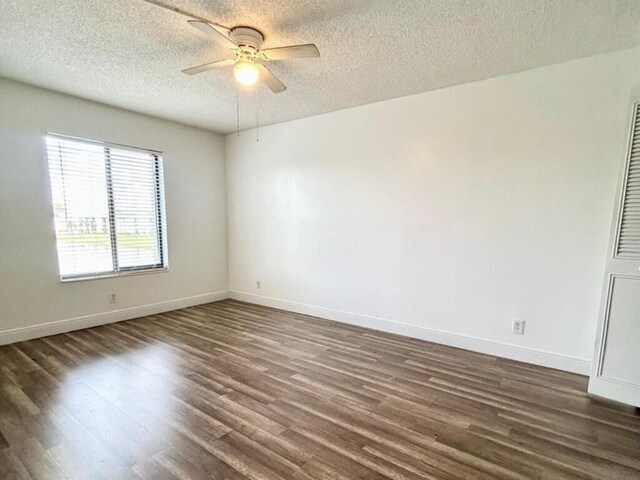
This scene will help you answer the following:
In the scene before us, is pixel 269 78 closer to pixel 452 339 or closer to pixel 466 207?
pixel 466 207

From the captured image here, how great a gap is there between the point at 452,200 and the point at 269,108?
244 cm

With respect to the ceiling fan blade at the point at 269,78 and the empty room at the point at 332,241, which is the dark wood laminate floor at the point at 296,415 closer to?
the empty room at the point at 332,241

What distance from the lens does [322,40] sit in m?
2.36

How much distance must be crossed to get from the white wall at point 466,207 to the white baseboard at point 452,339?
0.01 metres

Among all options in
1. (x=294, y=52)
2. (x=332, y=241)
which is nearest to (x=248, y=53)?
(x=294, y=52)

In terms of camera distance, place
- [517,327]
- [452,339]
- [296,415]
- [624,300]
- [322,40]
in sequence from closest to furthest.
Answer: [296,415] < [624,300] < [322,40] < [517,327] < [452,339]

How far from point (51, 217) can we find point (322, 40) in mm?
3439

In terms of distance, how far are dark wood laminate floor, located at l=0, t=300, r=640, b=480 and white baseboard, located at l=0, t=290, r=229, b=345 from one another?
0.15m

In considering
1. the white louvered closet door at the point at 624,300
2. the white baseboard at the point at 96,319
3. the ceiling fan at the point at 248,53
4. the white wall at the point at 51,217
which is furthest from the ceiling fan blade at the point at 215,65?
the white baseboard at the point at 96,319

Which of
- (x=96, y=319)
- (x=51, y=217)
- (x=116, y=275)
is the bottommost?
(x=96, y=319)

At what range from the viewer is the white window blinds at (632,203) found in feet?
6.99

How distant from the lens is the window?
3555 millimetres

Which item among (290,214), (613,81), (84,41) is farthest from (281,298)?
(613,81)

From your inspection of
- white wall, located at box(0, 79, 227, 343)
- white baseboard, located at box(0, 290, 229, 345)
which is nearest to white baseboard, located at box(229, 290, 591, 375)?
white baseboard, located at box(0, 290, 229, 345)
